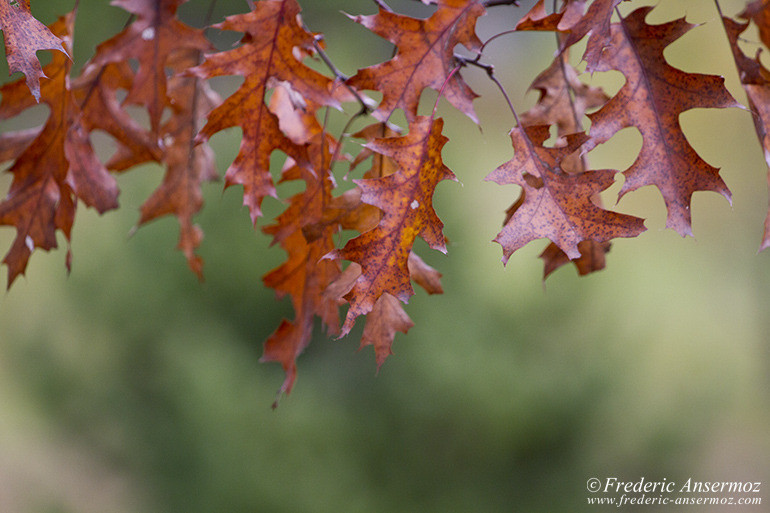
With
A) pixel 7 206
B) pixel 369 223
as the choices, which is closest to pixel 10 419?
pixel 7 206

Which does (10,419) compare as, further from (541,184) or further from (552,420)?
(541,184)

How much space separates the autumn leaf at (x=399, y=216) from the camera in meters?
0.55

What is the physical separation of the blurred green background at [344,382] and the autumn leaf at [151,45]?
1.04 meters

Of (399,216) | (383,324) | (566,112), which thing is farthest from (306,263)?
(566,112)

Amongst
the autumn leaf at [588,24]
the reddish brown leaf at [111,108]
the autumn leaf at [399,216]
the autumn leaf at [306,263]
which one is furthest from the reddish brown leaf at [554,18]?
the reddish brown leaf at [111,108]

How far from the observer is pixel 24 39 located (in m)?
0.48

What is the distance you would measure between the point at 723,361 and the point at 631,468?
592mm

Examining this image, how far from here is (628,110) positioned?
58 centimetres

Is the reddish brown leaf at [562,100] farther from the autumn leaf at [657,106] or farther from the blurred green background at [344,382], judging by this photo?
the blurred green background at [344,382]

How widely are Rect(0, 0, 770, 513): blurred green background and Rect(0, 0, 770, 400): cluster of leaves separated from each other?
99 centimetres

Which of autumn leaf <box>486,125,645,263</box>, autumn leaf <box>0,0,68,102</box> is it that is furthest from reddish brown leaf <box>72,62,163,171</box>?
autumn leaf <box>486,125,645,263</box>

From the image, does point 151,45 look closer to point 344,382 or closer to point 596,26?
point 596,26

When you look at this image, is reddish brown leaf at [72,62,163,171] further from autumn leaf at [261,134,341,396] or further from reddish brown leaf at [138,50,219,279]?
autumn leaf at [261,134,341,396]

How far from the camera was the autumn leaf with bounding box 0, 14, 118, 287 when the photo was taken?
73 centimetres
